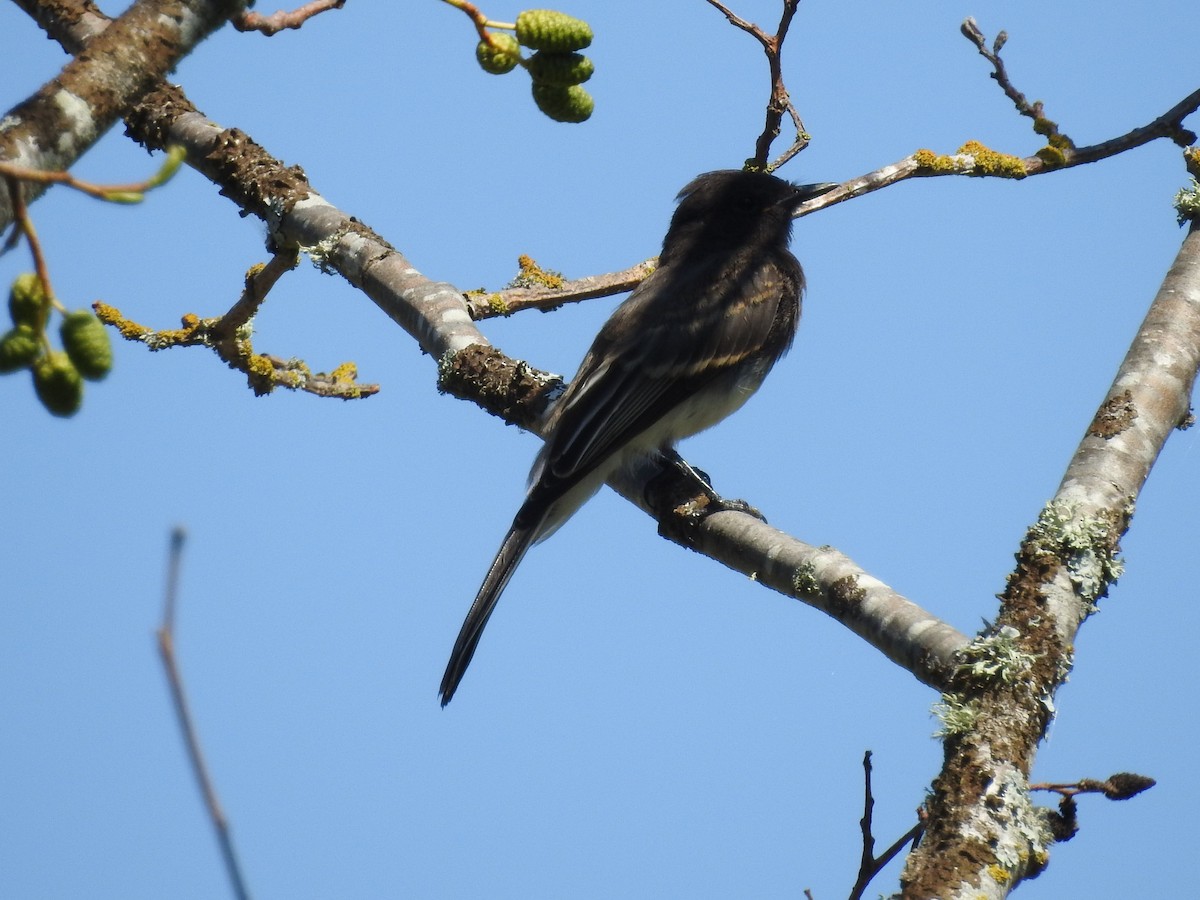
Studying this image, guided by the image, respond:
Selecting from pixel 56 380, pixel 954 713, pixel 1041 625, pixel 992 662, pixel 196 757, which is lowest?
pixel 196 757

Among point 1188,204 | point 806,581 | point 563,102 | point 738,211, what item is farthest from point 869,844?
point 738,211

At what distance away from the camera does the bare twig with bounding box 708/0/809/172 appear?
4.99 m

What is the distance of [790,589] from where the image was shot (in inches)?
150

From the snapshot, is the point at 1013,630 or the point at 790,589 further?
the point at 790,589

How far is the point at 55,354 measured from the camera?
158 centimetres

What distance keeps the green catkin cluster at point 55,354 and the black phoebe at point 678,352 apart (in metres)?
3.49

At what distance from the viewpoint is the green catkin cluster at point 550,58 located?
209 cm

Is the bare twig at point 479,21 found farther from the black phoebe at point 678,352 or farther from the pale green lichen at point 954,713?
the black phoebe at point 678,352

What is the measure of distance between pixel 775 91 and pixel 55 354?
4127 mm

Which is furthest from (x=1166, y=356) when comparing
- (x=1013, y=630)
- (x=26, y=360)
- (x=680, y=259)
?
(x=26, y=360)

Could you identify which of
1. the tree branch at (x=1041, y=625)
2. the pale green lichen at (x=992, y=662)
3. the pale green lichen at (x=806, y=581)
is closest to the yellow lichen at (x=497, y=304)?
the pale green lichen at (x=806, y=581)

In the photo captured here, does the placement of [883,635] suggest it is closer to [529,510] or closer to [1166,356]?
[1166,356]

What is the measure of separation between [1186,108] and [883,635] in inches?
129

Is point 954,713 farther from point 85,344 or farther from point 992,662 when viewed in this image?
point 85,344
